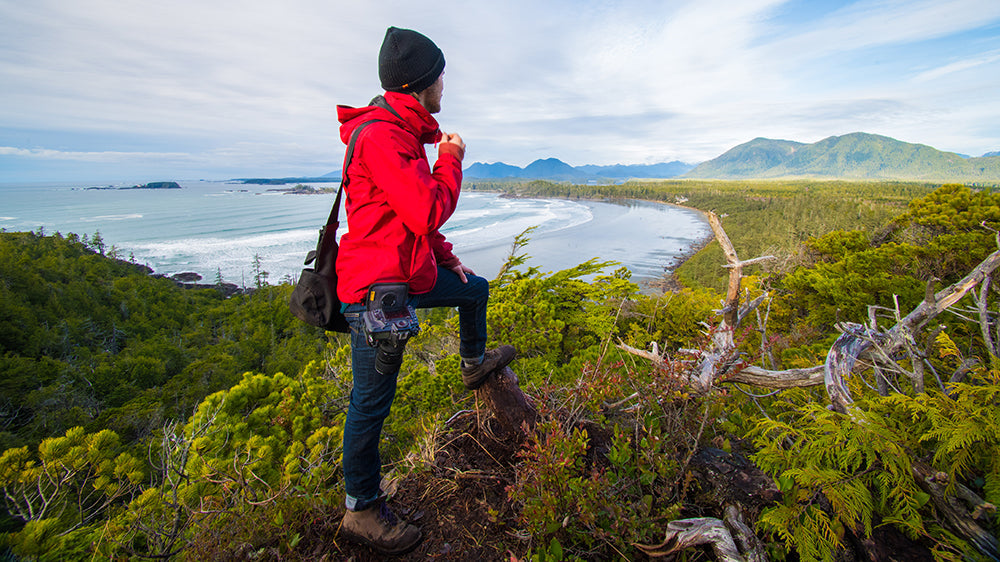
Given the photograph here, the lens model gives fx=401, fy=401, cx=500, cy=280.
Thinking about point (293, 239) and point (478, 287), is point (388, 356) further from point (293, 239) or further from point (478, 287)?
point (293, 239)

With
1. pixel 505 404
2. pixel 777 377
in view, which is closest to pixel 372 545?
pixel 505 404

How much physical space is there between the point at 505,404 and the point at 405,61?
216 cm

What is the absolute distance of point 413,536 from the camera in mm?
2061

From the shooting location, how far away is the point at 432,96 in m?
1.90

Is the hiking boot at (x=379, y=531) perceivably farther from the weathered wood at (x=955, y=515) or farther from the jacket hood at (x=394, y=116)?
the weathered wood at (x=955, y=515)

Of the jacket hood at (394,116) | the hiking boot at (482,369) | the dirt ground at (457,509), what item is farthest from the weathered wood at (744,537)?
the jacket hood at (394,116)

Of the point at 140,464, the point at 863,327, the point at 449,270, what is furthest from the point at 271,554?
the point at 863,327

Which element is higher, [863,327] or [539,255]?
[863,327]

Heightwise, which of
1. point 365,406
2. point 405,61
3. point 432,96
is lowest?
point 365,406

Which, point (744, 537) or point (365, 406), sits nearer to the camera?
point (744, 537)

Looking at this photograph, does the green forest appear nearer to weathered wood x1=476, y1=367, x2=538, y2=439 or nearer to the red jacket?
weathered wood x1=476, y1=367, x2=538, y2=439

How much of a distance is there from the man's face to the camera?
2.89ft

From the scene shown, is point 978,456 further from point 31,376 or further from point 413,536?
point 31,376

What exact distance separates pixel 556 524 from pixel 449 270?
137 centimetres
